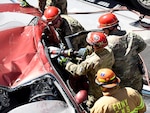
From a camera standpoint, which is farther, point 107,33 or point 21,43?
point 107,33

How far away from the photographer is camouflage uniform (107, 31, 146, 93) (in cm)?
518

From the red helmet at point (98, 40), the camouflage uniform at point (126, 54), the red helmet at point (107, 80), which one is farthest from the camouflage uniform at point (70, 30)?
the red helmet at point (107, 80)

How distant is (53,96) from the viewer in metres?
4.54

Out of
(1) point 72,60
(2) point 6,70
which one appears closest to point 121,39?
(1) point 72,60

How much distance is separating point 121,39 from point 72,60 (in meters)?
0.64

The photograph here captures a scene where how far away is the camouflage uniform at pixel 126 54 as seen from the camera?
5176 millimetres

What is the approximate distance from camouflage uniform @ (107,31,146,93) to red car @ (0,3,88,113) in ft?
2.14

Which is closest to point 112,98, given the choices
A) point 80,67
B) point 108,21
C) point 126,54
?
point 80,67

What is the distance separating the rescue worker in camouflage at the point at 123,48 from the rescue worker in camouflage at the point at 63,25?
0.54 metres

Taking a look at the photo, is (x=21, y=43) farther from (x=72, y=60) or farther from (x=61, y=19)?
(x=61, y=19)

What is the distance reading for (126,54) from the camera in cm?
524

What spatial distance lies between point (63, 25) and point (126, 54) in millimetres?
1141

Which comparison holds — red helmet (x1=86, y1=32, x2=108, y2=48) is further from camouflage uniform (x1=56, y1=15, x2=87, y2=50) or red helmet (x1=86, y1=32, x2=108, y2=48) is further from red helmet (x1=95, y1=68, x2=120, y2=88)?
camouflage uniform (x1=56, y1=15, x2=87, y2=50)

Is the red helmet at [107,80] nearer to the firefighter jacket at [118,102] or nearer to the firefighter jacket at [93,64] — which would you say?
the firefighter jacket at [118,102]
